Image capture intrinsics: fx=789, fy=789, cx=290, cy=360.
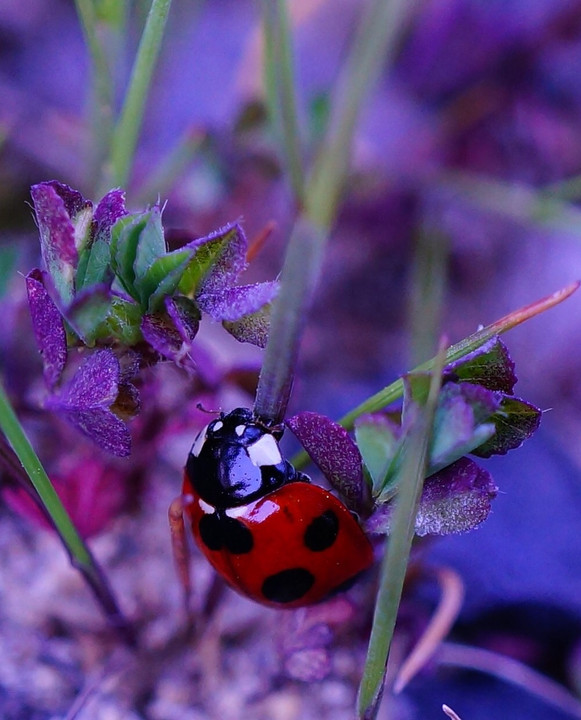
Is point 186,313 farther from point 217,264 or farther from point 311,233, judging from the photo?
point 311,233

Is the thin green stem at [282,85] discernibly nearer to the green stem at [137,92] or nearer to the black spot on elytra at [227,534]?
the green stem at [137,92]

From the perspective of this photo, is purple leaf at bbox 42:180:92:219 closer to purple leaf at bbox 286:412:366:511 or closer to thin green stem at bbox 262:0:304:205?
purple leaf at bbox 286:412:366:511

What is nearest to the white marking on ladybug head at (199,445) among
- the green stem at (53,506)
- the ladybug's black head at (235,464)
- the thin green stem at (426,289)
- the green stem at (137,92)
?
the ladybug's black head at (235,464)

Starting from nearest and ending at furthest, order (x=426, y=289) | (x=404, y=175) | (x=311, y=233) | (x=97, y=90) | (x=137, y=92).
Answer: (x=311, y=233), (x=137, y=92), (x=97, y=90), (x=426, y=289), (x=404, y=175)

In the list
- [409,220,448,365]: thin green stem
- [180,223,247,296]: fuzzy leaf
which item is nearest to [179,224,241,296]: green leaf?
[180,223,247,296]: fuzzy leaf

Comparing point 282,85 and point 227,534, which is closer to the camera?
point 227,534

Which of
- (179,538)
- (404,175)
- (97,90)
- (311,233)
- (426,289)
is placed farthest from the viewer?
(404,175)

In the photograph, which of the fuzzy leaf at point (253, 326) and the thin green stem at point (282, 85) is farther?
the thin green stem at point (282, 85)

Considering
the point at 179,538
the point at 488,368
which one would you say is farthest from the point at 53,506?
the point at 488,368
